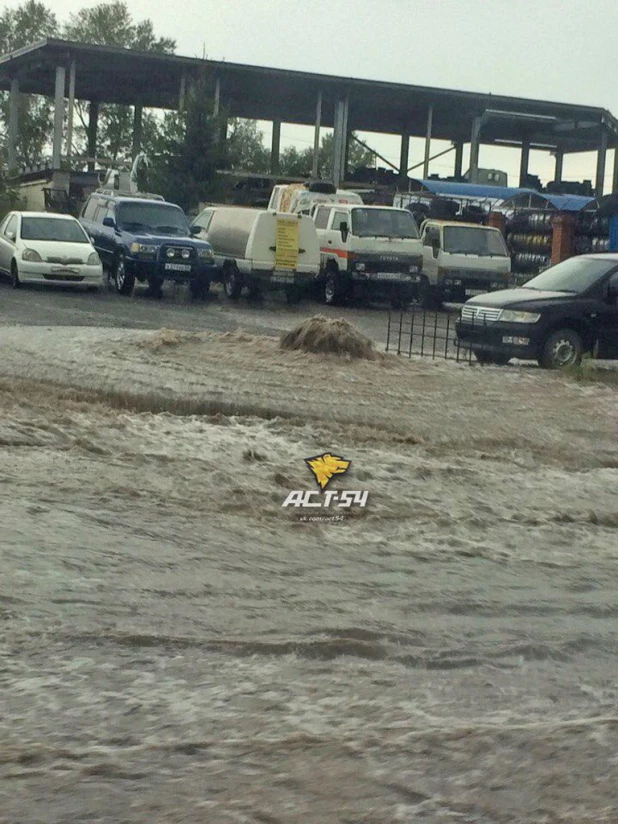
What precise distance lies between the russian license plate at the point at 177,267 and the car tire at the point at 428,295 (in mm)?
4942

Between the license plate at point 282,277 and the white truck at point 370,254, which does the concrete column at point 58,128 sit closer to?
the white truck at point 370,254

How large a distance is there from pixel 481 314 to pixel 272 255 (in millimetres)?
10242

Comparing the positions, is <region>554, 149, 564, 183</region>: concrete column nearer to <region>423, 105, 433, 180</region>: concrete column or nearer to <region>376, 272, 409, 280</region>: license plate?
<region>423, 105, 433, 180</region>: concrete column

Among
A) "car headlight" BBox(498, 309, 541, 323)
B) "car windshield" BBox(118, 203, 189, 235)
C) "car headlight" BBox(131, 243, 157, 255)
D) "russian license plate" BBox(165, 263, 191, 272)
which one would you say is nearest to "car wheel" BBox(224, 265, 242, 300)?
"car windshield" BBox(118, 203, 189, 235)

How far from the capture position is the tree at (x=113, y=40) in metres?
70.9

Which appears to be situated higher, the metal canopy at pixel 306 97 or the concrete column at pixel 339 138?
the metal canopy at pixel 306 97

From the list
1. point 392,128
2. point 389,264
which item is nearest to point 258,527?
point 389,264

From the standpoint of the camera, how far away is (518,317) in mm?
14992

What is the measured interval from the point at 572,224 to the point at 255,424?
861 inches

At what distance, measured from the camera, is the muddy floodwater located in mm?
3889

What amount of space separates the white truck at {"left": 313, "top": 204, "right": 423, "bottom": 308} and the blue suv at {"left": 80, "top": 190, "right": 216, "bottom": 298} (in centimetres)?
271

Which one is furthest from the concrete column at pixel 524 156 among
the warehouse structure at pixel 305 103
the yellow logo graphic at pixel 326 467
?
the yellow logo graphic at pixel 326 467

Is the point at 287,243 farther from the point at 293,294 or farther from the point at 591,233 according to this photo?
the point at 591,233

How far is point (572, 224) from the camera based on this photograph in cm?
3056
